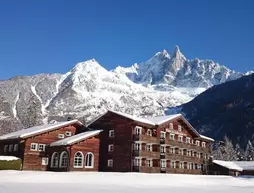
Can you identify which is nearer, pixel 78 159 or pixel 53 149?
pixel 78 159

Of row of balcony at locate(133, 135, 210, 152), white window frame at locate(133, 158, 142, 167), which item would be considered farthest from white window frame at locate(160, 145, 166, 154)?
white window frame at locate(133, 158, 142, 167)

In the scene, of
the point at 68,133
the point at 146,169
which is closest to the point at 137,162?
the point at 146,169

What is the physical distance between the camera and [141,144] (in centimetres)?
5550

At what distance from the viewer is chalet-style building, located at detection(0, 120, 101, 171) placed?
167 ft

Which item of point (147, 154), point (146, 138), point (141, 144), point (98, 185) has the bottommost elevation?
point (98, 185)

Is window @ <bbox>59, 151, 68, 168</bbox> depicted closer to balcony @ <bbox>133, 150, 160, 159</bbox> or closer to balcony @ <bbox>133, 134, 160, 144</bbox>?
balcony @ <bbox>133, 150, 160, 159</bbox>

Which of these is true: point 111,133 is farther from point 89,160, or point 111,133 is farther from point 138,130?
point 89,160

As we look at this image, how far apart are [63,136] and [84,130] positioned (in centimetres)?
434

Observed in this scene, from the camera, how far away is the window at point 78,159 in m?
51.2

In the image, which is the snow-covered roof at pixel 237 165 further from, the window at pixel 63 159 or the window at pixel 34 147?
the window at pixel 34 147

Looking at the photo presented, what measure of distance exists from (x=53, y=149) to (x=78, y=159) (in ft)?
14.4

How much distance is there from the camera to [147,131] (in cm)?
5825

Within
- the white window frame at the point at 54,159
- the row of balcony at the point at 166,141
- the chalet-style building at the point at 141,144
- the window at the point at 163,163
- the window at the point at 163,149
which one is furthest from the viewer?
the window at the point at 163,149

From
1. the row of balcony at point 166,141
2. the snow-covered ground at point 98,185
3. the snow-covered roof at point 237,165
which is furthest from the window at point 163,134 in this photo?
the snow-covered ground at point 98,185
